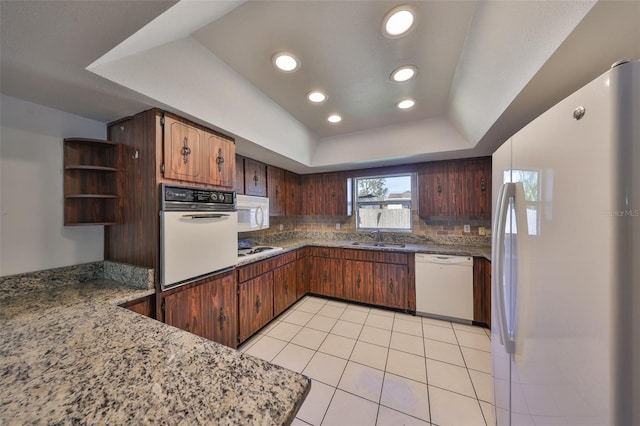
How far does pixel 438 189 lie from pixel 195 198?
2987 mm

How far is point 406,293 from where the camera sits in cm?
285

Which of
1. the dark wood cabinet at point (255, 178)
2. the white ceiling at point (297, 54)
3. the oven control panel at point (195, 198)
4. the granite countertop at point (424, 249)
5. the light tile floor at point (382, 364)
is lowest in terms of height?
the light tile floor at point (382, 364)

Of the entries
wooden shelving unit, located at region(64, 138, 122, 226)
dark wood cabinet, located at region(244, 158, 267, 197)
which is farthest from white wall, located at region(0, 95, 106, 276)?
dark wood cabinet, located at region(244, 158, 267, 197)

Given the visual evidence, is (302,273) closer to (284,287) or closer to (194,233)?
(284,287)

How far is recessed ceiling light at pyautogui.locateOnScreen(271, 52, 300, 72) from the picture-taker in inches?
61.1

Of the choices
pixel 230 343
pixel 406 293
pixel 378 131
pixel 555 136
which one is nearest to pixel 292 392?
pixel 555 136

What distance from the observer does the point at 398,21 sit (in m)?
1.28

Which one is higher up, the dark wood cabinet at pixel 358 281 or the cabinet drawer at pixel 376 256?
the cabinet drawer at pixel 376 256

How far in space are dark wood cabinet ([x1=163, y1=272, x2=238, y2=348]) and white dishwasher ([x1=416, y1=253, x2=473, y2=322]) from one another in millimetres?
2258

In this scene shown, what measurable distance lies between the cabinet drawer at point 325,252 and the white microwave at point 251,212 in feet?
3.21

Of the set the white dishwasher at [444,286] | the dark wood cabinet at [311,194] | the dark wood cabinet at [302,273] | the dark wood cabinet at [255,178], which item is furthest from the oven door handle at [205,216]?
the white dishwasher at [444,286]

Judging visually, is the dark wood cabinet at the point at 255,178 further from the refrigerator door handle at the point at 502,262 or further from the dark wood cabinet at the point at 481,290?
the dark wood cabinet at the point at 481,290

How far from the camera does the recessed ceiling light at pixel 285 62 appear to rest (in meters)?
1.55

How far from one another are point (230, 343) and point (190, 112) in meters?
2.05
